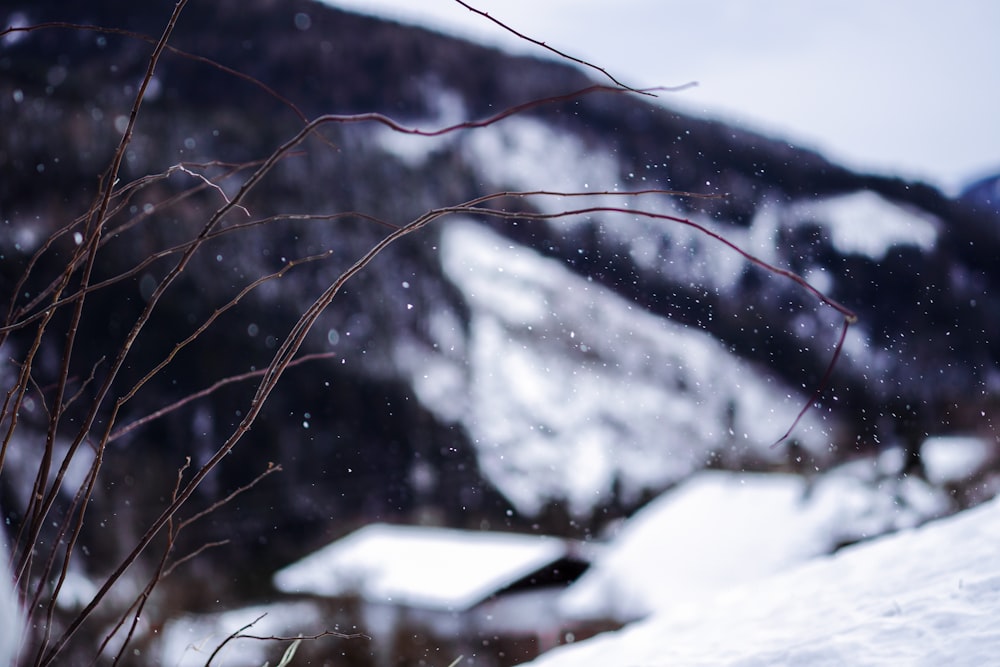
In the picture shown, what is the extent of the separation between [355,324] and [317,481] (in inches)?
25.4

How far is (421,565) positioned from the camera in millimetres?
2441

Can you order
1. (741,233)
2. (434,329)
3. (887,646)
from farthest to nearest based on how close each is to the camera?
1. (434,329)
2. (741,233)
3. (887,646)

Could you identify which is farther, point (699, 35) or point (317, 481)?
A: point (699, 35)

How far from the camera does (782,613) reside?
1175mm

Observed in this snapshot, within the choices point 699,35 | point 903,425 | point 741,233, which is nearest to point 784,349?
point 741,233

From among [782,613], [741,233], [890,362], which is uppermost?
[741,233]

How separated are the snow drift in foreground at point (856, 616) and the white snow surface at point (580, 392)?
115cm

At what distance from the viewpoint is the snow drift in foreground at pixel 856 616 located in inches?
33.3

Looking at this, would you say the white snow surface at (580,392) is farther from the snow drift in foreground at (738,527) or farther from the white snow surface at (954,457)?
the white snow surface at (954,457)

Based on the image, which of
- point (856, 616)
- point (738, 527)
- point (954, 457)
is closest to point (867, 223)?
point (954, 457)

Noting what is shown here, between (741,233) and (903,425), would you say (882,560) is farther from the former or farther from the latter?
(903,425)

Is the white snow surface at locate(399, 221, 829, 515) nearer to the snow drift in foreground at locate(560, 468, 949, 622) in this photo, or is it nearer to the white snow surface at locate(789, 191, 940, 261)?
the snow drift in foreground at locate(560, 468, 949, 622)

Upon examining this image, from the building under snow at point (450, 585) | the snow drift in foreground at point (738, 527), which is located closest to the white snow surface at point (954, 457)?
the snow drift in foreground at point (738, 527)

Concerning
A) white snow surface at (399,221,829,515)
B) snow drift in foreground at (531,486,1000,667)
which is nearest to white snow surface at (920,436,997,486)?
white snow surface at (399,221,829,515)
